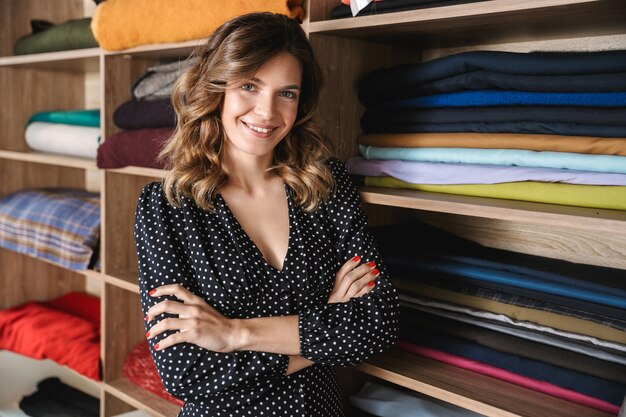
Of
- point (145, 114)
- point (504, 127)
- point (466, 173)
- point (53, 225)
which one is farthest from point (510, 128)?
point (53, 225)

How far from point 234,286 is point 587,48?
95 cm

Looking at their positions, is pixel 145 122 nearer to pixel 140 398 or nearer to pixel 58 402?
pixel 140 398

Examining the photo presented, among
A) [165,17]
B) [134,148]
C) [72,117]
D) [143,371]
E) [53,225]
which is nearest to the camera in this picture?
[165,17]

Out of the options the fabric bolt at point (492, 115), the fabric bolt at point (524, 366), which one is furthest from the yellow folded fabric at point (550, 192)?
the fabric bolt at point (524, 366)

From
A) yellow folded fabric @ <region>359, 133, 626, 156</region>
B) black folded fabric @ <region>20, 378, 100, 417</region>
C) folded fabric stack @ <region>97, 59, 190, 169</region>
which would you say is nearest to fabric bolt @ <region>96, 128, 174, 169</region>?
folded fabric stack @ <region>97, 59, 190, 169</region>

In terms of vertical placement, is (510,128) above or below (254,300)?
above

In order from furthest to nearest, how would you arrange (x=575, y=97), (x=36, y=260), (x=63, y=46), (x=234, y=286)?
(x=36, y=260), (x=63, y=46), (x=234, y=286), (x=575, y=97)

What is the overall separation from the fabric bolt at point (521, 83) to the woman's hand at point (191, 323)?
27.0 inches

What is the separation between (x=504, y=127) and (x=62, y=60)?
170 cm

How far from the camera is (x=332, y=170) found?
160 centimetres

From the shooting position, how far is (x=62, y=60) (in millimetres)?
2443

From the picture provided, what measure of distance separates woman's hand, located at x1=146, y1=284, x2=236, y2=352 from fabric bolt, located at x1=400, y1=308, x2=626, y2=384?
0.48 meters

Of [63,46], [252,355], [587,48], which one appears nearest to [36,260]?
[63,46]

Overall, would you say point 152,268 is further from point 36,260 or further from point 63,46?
point 36,260
